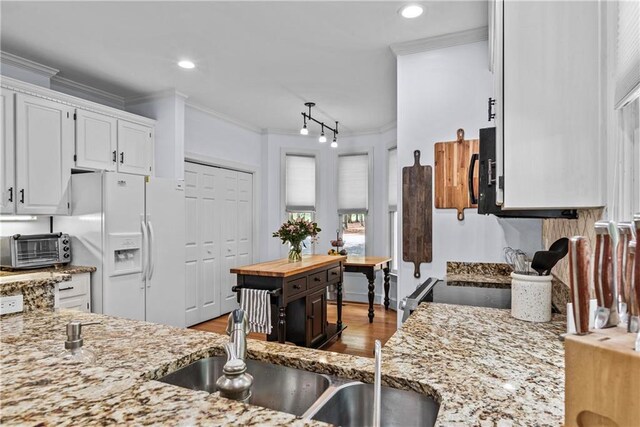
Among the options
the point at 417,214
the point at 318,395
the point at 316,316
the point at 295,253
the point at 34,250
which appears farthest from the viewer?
the point at 295,253

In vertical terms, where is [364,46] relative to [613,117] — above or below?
above

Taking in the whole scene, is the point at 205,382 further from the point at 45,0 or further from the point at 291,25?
the point at 45,0

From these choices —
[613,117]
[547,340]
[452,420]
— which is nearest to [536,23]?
[613,117]

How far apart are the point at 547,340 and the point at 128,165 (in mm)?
3735

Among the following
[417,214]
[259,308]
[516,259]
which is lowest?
[259,308]

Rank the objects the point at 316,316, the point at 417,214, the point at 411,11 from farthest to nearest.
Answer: the point at 316,316 < the point at 417,214 < the point at 411,11

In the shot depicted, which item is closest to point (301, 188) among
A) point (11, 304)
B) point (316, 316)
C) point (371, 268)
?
point (371, 268)

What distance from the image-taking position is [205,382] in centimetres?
116

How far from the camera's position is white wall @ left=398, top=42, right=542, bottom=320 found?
2.64 metres

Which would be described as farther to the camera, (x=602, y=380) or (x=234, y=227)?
(x=234, y=227)

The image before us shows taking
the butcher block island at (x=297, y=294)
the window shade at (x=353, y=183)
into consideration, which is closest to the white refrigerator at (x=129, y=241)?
the butcher block island at (x=297, y=294)

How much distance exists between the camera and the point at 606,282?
683mm

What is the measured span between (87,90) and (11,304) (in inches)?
119

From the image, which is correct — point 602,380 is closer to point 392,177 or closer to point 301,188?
point 392,177
